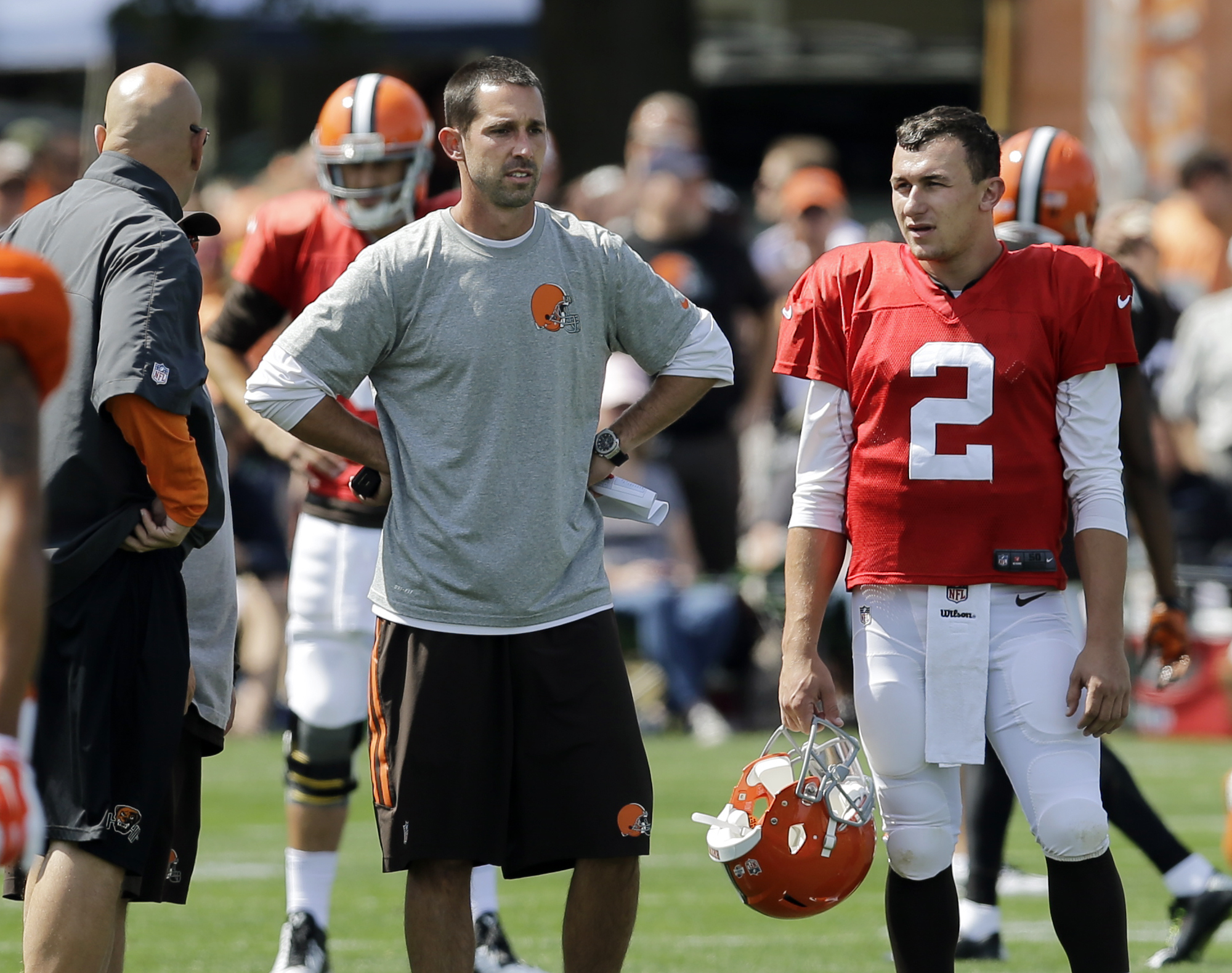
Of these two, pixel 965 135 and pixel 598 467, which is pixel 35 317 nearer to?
pixel 598 467

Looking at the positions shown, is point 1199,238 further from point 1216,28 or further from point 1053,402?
point 1053,402

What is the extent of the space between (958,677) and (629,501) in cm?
88

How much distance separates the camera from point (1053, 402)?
4.70 m

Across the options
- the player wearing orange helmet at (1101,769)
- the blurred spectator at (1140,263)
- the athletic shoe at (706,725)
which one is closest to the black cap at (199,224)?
the player wearing orange helmet at (1101,769)

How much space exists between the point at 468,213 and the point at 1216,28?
15.4 meters

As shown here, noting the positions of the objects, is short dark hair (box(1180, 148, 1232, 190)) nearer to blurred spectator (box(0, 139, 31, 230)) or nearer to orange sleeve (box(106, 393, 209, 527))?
blurred spectator (box(0, 139, 31, 230))

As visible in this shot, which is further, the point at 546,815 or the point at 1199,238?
the point at 1199,238

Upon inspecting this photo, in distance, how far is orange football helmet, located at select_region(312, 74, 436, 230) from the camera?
6.00m

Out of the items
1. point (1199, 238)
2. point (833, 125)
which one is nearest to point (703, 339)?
point (1199, 238)

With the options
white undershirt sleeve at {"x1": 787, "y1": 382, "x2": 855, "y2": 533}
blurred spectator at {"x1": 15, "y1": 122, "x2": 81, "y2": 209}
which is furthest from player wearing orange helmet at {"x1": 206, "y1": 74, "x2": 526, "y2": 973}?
blurred spectator at {"x1": 15, "y1": 122, "x2": 81, "y2": 209}

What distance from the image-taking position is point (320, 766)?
5953 mm

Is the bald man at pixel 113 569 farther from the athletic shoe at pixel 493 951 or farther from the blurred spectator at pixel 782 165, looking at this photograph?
the blurred spectator at pixel 782 165

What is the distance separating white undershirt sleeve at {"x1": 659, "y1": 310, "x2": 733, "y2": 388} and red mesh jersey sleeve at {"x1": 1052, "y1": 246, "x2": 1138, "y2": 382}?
2.69 ft

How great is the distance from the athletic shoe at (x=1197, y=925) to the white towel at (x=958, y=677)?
1800 millimetres
